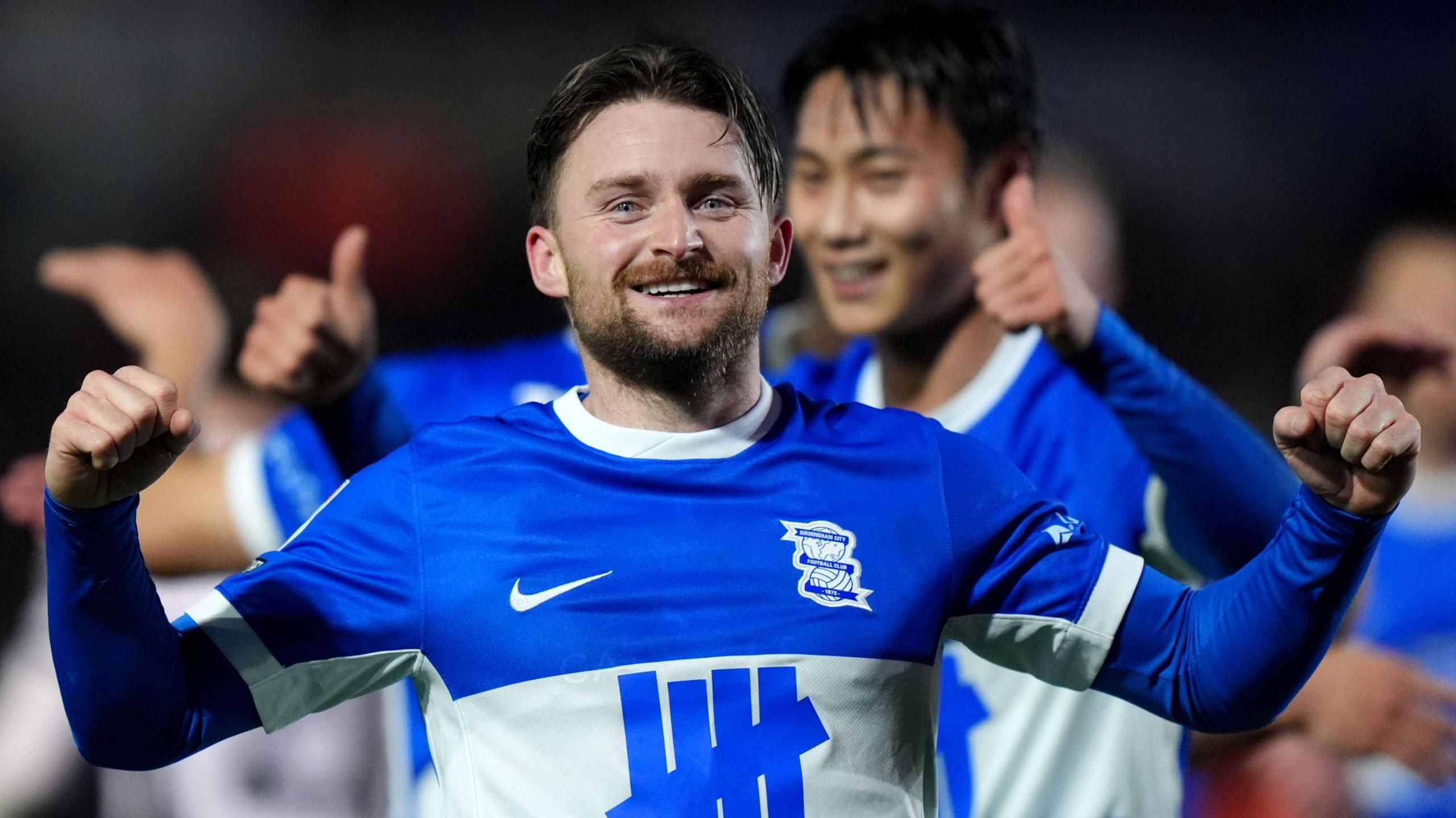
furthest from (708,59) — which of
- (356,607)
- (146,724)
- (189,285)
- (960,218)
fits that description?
(189,285)

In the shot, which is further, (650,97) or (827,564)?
(650,97)

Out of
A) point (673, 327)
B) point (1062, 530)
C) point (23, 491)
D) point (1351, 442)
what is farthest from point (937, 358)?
point (23, 491)

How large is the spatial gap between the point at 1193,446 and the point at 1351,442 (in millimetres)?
826

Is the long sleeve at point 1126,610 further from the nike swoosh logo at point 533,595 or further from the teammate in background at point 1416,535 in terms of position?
the teammate in background at point 1416,535

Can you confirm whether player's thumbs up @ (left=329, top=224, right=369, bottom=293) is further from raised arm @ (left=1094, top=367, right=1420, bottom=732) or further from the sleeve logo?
raised arm @ (left=1094, top=367, right=1420, bottom=732)

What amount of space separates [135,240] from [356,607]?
5.16 ft

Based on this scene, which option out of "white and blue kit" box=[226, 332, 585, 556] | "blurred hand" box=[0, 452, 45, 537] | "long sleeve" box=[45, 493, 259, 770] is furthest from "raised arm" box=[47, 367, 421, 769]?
"blurred hand" box=[0, 452, 45, 537]

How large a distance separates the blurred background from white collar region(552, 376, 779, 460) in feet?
4.06

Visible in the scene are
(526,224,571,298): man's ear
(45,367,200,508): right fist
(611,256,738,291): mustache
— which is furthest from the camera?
(526,224,571,298): man's ear

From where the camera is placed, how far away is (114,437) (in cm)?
108

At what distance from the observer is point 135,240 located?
256cm

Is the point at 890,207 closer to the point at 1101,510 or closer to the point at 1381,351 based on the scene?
the point at 1101,510

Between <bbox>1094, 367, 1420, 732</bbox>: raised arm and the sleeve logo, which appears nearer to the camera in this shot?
<bbox>1094, 367, 1420, 732</bbox>: raised arm

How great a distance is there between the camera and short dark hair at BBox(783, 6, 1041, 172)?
2.37 meters
